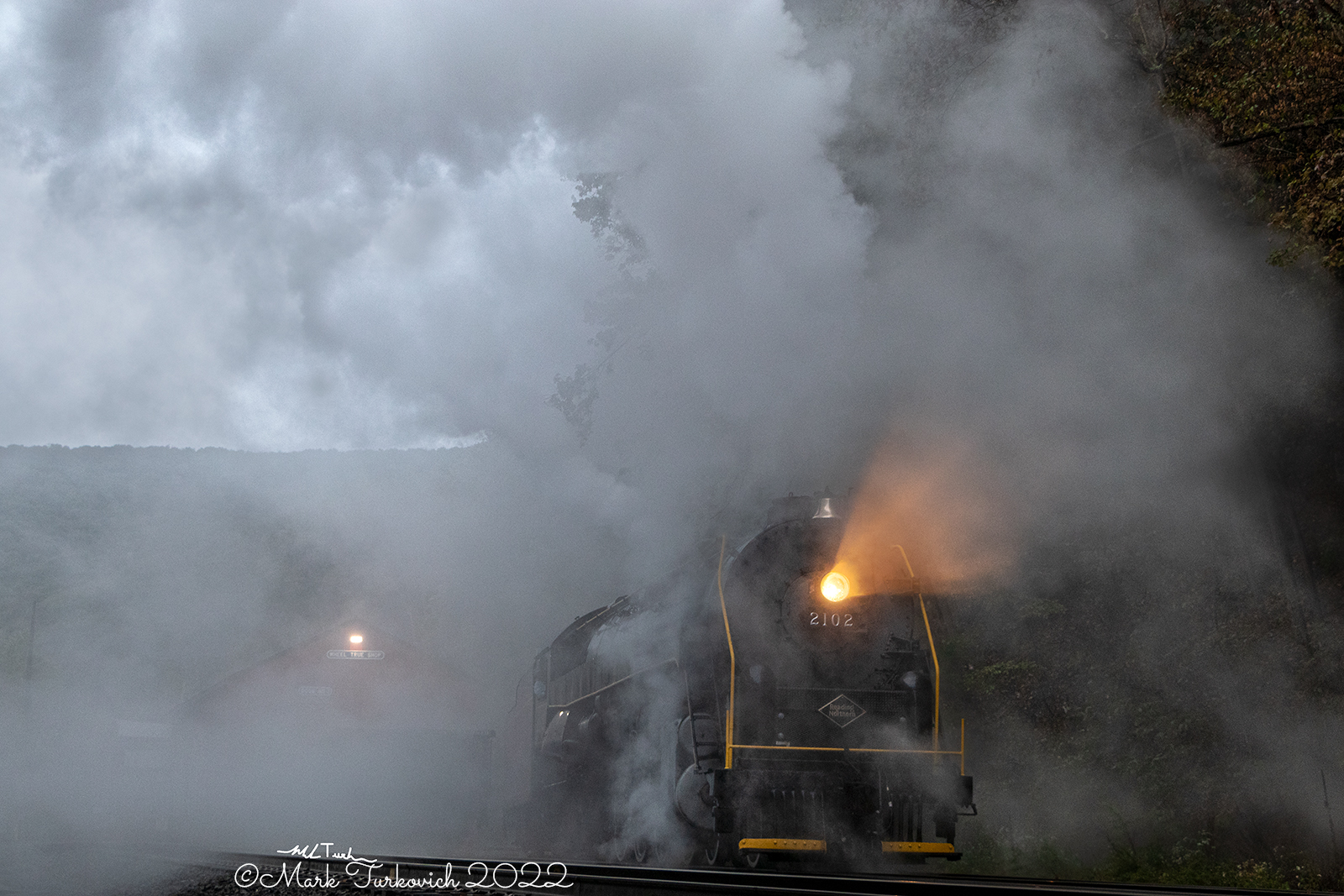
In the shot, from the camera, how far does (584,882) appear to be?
6395mm

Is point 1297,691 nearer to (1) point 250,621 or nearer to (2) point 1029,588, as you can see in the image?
(2) point 1029,588

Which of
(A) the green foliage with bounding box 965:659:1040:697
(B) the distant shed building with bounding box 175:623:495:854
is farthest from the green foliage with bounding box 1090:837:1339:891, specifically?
(B) the distant shed building with bounding box 175:623:495:854

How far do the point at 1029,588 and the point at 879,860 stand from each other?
28.8 feet

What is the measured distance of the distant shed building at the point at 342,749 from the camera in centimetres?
2314

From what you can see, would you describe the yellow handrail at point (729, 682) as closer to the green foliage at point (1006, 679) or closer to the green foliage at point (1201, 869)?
the green foliage at point (1201, 869)

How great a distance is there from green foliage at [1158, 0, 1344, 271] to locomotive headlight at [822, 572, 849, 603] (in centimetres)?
585

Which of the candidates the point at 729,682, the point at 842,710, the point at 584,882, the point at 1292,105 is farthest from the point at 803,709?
the point at 1292,105

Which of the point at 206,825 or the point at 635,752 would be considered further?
the point at 206,825

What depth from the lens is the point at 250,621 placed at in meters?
54.1

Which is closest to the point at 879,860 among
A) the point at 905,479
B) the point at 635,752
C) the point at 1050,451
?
the point at 635,752

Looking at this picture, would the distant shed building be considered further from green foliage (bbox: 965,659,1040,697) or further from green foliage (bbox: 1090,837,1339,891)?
green foliage (bbox: 1090,837,1339,891)

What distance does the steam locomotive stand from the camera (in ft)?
28.3

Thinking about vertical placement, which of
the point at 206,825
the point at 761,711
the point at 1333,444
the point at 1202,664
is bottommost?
the point at 206,825

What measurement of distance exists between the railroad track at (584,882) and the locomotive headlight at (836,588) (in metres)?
2.27
